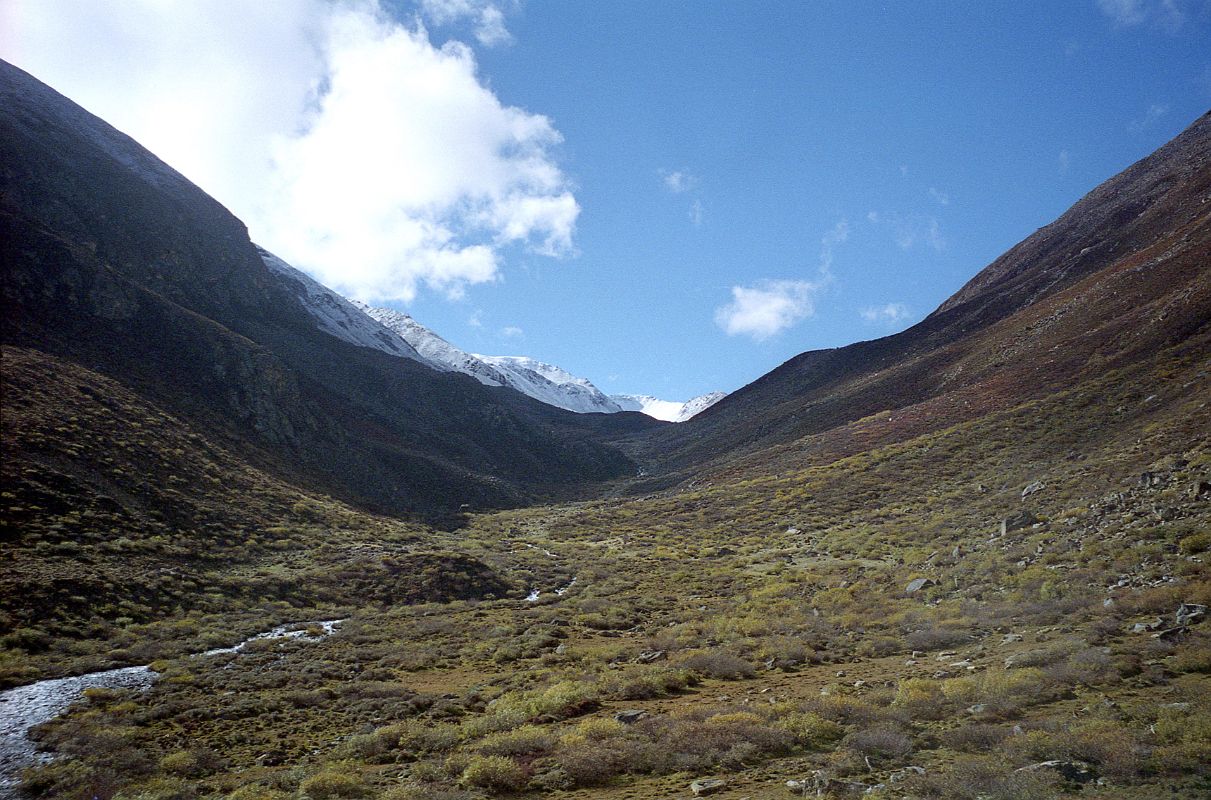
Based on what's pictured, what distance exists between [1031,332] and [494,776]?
71.8 meters

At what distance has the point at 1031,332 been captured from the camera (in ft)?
208

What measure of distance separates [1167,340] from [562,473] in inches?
3266

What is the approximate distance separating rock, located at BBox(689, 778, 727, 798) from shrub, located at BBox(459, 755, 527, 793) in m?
3.35

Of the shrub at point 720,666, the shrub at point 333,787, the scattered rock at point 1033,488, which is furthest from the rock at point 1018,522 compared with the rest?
the shrub at point 333,787

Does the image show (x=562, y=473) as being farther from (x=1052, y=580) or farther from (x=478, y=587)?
(x=1052, y=580)

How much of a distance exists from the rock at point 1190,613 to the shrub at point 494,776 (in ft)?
47.4

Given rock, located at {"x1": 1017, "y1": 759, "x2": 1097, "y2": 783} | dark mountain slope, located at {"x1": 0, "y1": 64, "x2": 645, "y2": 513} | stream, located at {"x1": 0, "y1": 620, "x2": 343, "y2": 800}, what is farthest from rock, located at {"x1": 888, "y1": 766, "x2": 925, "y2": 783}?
dark mountain slope, located at {"x1": 0, "y1": 64, "x2": 645, "y2": 513}

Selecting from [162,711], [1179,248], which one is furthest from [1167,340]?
[162,711]

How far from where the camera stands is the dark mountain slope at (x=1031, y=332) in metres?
47.8

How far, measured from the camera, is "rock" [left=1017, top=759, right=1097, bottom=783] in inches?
327

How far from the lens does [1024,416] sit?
4453 centimetres

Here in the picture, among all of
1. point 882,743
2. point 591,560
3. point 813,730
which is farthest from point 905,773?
point 591,560

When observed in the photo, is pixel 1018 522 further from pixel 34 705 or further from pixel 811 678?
pixel 34 705

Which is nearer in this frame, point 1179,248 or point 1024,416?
point 1024,416
